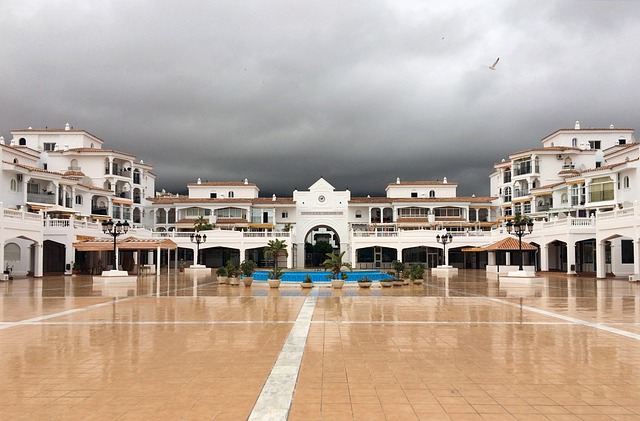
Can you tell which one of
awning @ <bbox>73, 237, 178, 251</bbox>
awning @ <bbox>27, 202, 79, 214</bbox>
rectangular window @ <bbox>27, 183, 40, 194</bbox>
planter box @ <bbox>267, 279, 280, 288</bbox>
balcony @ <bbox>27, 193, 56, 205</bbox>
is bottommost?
planter box @ <bbox>267, 279, 280, 288</bbox>

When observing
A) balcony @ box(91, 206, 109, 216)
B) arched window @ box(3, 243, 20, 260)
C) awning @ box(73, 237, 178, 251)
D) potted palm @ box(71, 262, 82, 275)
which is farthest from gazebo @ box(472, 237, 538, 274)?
balcony @ box(91, 206, 109, 216)

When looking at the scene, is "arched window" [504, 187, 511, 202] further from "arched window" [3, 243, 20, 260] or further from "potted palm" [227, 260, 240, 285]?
"arched window" [3, 243, 20, 260]

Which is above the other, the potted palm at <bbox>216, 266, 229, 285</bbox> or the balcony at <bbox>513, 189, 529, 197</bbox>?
the balcony at <bbox>513, 189, 529, 197</bbox>

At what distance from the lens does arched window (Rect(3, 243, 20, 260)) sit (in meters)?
41.5

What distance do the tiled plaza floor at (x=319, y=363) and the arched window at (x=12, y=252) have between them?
2827cm

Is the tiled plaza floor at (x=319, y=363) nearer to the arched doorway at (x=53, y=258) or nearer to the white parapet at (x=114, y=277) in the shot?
the white parapet at (x=114, y=277)

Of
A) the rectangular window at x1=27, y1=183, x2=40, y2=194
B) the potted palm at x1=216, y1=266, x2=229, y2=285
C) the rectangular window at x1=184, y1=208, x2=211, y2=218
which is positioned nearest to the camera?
the potted palm at x1=216, y1=266, x2=229, y2=285

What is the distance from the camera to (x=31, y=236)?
3591 centimetres

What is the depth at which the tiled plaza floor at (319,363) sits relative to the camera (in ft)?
21.4

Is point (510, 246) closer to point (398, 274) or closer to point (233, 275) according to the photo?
point (398, 274)

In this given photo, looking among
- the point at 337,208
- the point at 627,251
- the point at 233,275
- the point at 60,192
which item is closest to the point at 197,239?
the point at 233,275

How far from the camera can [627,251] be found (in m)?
40.3

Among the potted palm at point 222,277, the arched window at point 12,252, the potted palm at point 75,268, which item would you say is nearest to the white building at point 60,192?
the arched window at point 12,252

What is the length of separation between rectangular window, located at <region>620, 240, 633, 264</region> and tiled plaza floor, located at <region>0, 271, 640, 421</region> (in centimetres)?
2638
